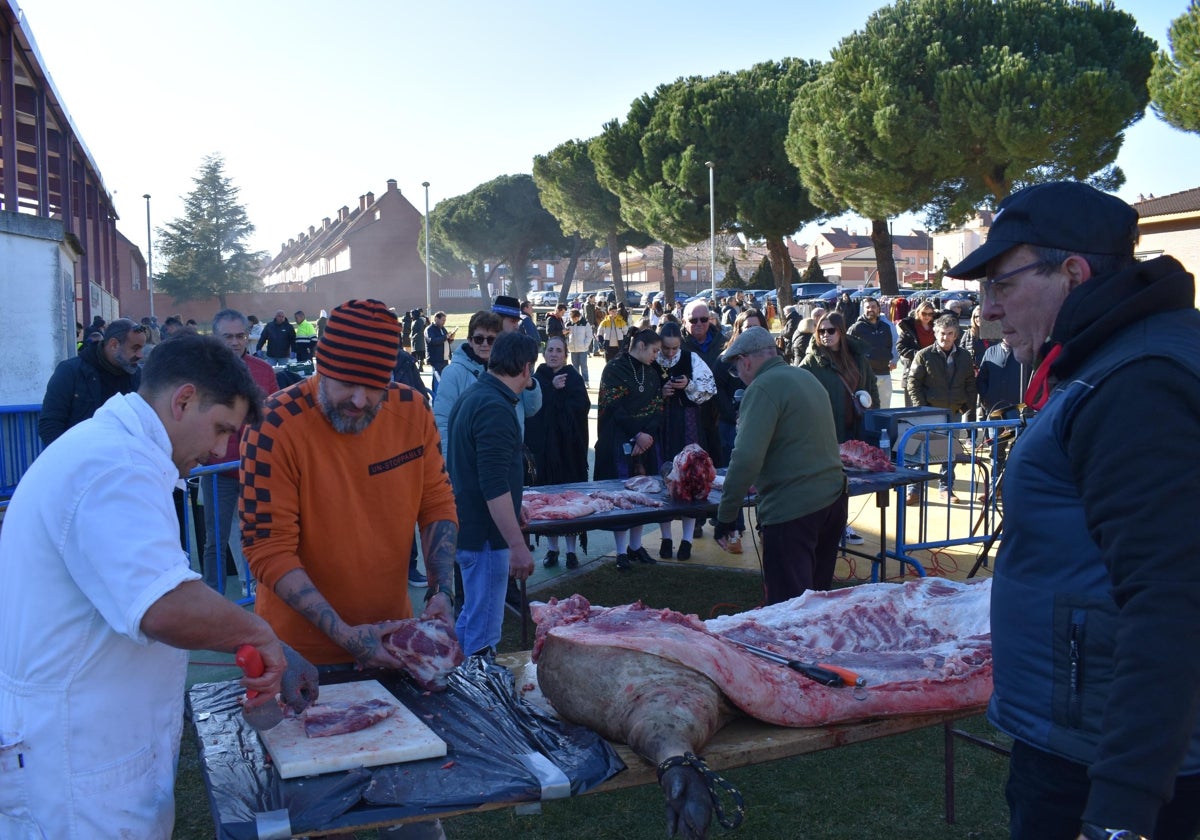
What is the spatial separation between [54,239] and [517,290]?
209 ft

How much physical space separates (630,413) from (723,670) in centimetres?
528

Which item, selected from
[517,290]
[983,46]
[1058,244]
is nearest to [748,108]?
[983,46]

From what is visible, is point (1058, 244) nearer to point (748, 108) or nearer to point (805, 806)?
point (805, 806)

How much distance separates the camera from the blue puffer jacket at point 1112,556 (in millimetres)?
1697

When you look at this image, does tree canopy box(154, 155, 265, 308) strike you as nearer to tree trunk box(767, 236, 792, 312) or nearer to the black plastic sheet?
tree trunk box(767, 236, 792, 312)

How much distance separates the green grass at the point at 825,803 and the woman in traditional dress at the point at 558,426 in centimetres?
401

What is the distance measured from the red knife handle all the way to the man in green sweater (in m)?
3.31

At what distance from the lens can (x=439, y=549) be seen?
3807mm

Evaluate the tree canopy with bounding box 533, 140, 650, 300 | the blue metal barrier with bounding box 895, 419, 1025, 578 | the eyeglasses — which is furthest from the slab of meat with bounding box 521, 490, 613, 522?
the tree canopy with bounding box 533, 140, 650, 300

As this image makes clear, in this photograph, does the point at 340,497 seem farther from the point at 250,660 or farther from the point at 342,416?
the point at 250,660

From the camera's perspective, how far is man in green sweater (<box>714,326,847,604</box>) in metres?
5.37

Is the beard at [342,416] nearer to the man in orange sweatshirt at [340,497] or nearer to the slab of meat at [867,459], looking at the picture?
the man in orange sweatshirt at [340,497]

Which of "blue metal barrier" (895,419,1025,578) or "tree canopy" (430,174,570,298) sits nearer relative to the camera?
"blue metal barrier" (895,419,1025,578)

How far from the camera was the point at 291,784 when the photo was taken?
8.65ft
